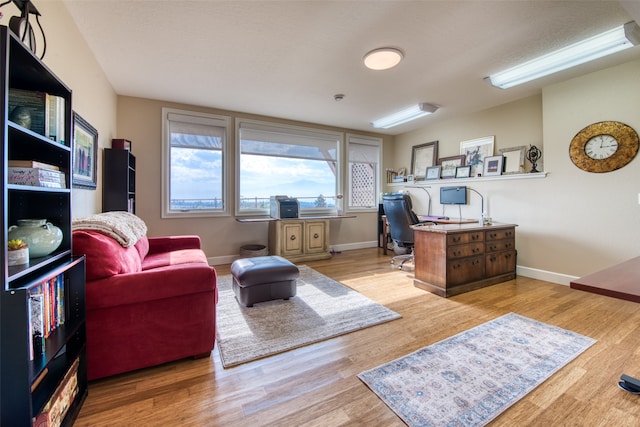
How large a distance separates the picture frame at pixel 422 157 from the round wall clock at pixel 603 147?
204 centimetres

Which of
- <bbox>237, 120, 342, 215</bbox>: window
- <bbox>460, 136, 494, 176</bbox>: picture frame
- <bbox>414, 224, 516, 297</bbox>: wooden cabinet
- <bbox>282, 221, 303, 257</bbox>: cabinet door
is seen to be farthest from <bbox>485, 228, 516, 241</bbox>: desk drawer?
<bbox>237, 120, 342, 215</bbox>: window

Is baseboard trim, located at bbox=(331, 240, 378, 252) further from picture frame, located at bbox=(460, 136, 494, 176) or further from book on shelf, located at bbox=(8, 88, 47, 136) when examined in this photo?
book on shelf, located at bbox=(8, 88, 47, 136)

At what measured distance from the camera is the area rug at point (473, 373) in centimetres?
134

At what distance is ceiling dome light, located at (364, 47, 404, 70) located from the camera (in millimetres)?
2507

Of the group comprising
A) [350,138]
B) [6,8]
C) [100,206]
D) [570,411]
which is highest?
[350,138]

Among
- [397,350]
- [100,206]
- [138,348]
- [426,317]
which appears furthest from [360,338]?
[100,206]

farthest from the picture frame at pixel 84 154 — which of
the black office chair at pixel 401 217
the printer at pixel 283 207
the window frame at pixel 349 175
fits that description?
the window frame at pixel 349 175

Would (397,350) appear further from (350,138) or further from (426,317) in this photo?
(350,138)

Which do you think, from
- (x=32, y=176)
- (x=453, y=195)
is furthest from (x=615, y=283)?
(x=453, y=195)

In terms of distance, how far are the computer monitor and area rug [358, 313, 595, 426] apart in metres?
2.55

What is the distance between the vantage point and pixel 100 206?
118 inches

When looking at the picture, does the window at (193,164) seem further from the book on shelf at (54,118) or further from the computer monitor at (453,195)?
the computer monitor at (453,195)

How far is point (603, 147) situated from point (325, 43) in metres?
3.19

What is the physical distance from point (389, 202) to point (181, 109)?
3368 mm
